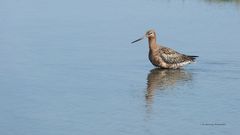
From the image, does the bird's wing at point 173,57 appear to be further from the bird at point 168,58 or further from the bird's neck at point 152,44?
the bird's neck at point 152,44

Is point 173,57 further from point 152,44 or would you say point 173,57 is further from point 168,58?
point 152,44

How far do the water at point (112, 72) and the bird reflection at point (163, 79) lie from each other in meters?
0.02

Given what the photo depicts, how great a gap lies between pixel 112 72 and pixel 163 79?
902mm

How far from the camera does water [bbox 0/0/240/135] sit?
12359mm

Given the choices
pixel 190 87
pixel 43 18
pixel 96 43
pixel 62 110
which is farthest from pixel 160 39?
pixel 62 110

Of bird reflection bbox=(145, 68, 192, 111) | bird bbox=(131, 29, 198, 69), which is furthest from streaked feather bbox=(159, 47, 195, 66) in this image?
bird reflection bbox=(145, 68, 192, 111)

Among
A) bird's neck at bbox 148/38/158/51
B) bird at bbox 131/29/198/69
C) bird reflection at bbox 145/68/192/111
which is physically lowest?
bird reflection at bbox 145/68/192/111

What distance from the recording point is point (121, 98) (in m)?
14.1

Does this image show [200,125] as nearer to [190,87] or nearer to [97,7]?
[190,87]

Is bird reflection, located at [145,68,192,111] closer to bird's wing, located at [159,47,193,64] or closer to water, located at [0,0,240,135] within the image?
water, located at [0,0,240,135]

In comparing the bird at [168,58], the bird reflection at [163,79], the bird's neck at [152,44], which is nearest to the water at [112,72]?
the bird reflection at [163,79]

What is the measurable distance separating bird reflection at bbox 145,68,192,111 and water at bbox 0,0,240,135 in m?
0.02

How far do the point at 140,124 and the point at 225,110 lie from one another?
165 centimetres

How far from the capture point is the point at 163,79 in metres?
16.3
